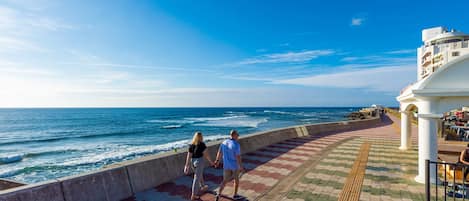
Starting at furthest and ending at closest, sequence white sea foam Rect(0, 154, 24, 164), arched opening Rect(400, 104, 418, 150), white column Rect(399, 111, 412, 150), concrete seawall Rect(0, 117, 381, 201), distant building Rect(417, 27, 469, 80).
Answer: distant building Rect(417, 27, 469, 80)
white sea foam Rect(0, 154, 24, 164)
white column Rect(399, 111, 412, 150)
arched opening Rect(400, 104, 418, 150)
concrete seawall Rect(0, 117, 381, 201)

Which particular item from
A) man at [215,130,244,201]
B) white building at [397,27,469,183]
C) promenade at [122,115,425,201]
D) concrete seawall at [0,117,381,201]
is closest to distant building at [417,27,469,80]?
promenade at [122,115,425,201]

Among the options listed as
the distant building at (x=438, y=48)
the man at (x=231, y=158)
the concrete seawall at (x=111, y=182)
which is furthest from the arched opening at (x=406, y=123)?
the distant building at (x=438, y=48)

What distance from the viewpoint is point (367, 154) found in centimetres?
1070

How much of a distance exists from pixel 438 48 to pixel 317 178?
62.2 metres

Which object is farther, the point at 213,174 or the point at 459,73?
the point at 213,174

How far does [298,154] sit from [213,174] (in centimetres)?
449

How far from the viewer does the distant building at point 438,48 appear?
152 ft

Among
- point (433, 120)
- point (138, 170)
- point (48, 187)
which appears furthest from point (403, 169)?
point (48, 187)

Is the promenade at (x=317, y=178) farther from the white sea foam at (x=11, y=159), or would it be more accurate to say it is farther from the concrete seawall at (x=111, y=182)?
the white sea foam at (x=11, y=159)

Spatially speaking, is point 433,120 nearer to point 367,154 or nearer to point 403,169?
point 403,169

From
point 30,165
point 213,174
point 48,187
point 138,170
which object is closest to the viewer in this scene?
point 48,187

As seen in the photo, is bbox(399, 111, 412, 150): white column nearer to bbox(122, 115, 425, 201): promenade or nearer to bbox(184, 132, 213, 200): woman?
bbox(122, 115, 425, 201): promenade

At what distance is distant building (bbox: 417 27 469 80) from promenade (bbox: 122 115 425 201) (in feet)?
153

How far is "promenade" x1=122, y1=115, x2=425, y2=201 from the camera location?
5.83 meters
